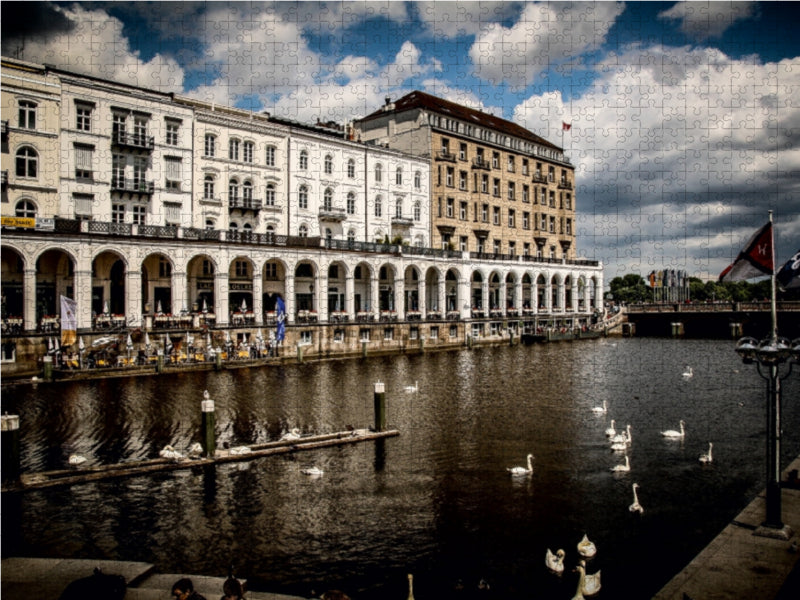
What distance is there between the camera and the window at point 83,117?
53.1m

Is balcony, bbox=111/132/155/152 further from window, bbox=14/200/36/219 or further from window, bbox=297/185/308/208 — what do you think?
window, bbox=297/185/308/208

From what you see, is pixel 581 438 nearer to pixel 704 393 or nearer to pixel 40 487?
pixel 704 393

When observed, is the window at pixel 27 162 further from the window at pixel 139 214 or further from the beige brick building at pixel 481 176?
the beige brick building at pixel 481 176

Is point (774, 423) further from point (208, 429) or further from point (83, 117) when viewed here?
point (83, 117)

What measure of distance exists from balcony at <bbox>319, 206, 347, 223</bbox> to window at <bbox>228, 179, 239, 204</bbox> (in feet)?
32.9

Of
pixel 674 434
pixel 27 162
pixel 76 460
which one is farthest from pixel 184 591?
pixel 27 162

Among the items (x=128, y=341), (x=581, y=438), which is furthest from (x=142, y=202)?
(x=581, y=438)

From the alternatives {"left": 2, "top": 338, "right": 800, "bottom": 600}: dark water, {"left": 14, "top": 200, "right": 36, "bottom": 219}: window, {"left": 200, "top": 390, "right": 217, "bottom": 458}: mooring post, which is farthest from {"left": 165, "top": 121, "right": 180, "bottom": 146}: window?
{"left": 200, "top": 390, "right": 217, "bottom": 458}: mooring post

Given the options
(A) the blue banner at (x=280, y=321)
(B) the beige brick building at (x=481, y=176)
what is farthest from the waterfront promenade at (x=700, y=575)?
(B) the beige brick building at (x=481, y=176)

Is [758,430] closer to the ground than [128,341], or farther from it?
closer to the ground

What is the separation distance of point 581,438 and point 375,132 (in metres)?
70.5

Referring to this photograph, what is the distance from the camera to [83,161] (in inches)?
2119

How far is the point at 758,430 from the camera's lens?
90.4 feet

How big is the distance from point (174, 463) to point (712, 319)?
3804 inches
